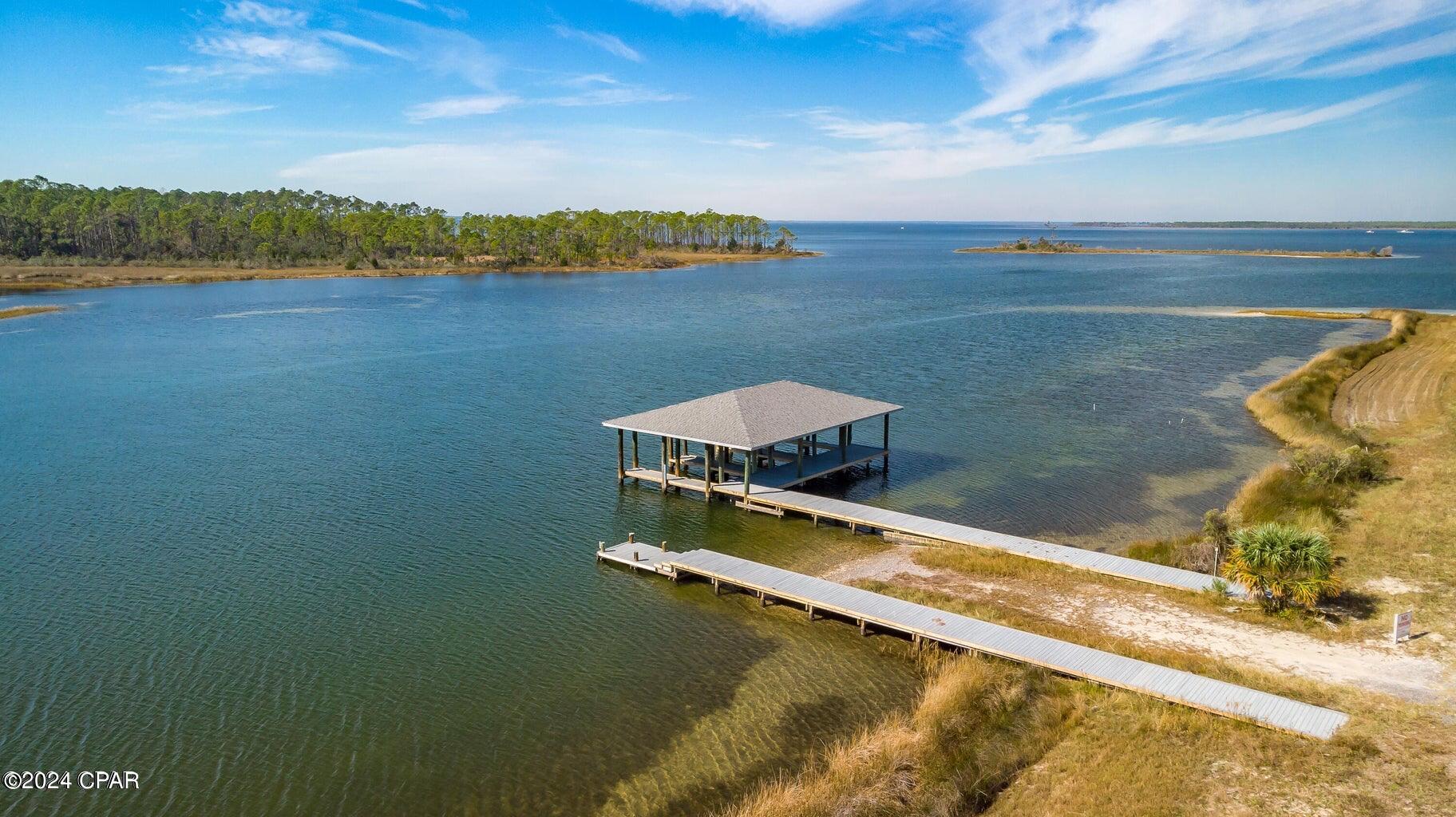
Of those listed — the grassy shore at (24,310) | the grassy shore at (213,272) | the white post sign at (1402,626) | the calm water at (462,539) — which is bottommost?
the calm water at (462,539)

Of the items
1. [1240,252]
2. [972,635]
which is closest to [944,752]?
[972,635]

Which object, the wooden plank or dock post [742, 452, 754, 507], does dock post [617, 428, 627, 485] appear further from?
the wooden plank

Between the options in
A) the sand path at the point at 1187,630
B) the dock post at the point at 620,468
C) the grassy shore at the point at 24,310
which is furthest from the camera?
the grassy shore at the point at 24,310

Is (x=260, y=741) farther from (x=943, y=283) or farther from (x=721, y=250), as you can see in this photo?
(x=721, y=250)

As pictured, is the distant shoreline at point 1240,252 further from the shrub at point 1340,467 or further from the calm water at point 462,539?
the shrub at point 1340,467

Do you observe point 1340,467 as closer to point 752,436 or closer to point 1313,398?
point 1313,398

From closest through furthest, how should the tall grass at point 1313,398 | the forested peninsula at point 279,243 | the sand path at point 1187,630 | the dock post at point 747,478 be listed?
the sand path at point 1187,630
the dock post at point 747,478
the tall grass at point 1313,398
the forested peninsula at point 279,243

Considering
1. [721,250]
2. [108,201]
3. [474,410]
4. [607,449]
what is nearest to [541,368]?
[474,410]

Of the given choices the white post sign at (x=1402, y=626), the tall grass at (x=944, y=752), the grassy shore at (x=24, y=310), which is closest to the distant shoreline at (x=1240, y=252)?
the grassy shore at (x=24, y=310)
